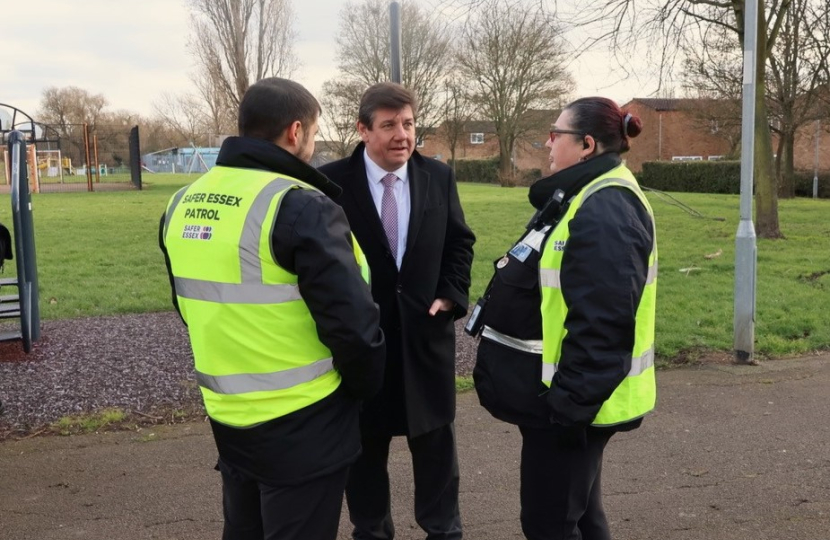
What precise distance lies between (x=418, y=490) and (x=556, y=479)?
99 cm

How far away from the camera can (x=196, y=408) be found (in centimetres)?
526

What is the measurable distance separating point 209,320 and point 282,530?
0.67 metres

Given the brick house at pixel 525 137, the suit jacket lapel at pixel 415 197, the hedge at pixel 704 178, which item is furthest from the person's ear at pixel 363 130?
the brick house at pixel 525 137

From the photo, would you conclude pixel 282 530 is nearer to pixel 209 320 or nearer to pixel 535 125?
pixel 209 320

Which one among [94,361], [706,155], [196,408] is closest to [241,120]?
[196,408]

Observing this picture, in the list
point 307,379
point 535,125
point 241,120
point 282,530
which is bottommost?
point 282,530

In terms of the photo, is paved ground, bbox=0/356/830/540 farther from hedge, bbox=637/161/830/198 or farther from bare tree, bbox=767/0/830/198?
hedge, bbox=637/161/830/198

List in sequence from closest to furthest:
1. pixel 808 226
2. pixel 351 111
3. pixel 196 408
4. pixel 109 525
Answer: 1. pixel 109 525
2. pixel 196 408
3. pixel 808 226
4. pixel 351 111

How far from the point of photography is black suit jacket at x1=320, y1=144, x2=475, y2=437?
10.6 ft

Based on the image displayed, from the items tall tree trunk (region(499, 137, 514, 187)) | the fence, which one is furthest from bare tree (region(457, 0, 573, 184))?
the fence

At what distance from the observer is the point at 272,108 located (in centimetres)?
230

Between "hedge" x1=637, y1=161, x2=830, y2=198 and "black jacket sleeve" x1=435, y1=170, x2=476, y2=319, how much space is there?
3062 cm

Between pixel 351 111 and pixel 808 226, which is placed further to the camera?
pixel 351 111

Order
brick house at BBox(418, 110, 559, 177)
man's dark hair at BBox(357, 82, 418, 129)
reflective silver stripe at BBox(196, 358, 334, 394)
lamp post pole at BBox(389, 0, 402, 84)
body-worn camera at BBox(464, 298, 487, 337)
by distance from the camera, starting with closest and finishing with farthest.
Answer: reflective silver stripe at BBox(196, 358, 334, 394), body-worn camera at BBox(464, 298, 487, 337), man's dark hair at BBox(357, 82, 418, 129), lamp post pole at BBox(389, 0, 402, 84), brick house at BBox(418, 110, 559, 177)
